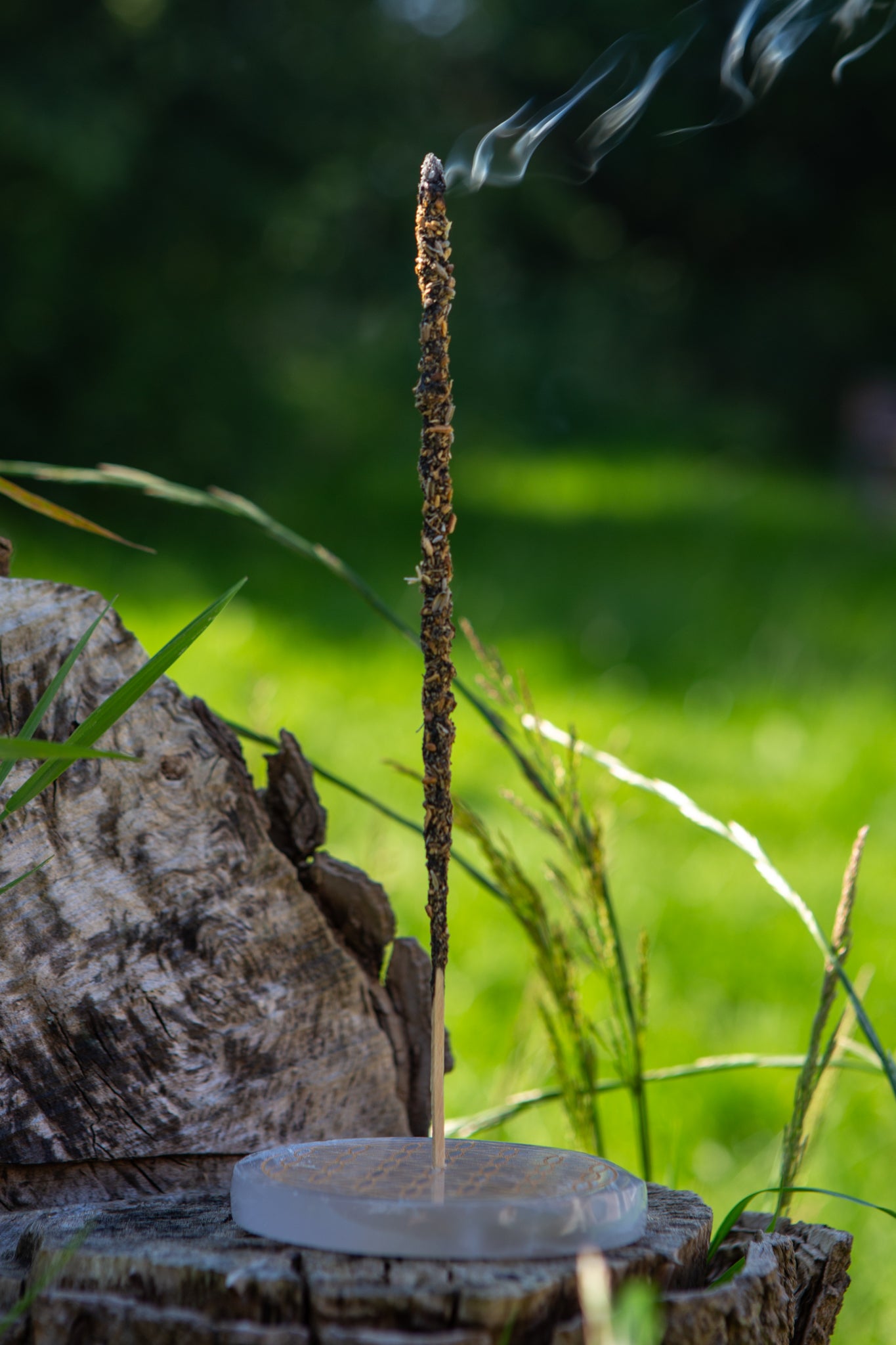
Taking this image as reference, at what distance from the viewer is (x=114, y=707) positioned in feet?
2.35

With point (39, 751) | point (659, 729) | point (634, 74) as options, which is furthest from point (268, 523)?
point (659, 729)

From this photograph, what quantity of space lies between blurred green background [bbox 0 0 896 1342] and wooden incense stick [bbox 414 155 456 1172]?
0.55 meters

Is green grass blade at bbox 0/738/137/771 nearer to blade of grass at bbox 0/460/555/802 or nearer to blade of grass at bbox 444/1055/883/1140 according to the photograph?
blade of grass at bbox 0/460/555/802

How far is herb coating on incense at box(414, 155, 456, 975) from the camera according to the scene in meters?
0.73

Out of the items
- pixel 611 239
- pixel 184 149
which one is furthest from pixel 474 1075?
pixel 611 239

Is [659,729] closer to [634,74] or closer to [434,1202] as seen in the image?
[634,74]

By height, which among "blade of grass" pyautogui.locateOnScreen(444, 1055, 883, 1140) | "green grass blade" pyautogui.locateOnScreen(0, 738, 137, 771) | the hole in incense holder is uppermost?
"green grass blade" pyautogui.locateOnScreen(0, 738, 137, 771)

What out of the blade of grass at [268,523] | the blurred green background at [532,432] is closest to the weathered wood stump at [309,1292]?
the blade of grass at [268,523]

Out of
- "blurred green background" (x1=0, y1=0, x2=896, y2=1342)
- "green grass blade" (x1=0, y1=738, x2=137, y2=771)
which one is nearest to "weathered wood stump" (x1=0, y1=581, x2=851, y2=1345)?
"green grass blade" (x1=0, y1=738, x2=137, y2=771)

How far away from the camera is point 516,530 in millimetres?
7352

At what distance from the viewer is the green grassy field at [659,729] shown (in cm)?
181

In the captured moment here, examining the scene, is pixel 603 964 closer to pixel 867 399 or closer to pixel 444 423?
pixel 444 423

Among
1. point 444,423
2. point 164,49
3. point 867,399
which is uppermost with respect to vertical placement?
point 867,399

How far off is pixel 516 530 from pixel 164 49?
127 inches
